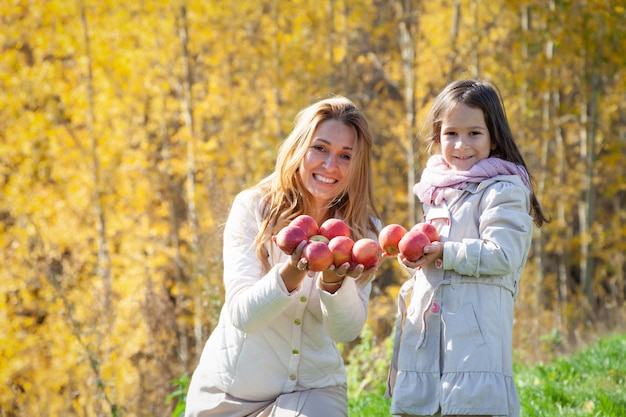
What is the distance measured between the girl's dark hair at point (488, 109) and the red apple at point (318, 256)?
678mm

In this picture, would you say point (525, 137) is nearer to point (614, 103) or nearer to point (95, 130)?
point (614, 103)

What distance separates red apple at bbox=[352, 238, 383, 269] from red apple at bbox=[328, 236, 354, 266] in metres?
0.02

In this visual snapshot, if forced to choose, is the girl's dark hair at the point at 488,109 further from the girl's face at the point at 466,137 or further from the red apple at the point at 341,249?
the red apple at the point at 341,249

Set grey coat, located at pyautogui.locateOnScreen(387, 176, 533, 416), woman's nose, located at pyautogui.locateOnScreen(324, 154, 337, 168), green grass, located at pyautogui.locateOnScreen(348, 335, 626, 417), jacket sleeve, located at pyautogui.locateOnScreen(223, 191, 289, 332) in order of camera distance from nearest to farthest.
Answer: grey coat, located at pyautogui.locateOnScreen(387, 176, 533, 416) < jacket sleeve, located at pyautogui.locateOnScreen(223, 191, 289, 332) < woman's nose, located at pyautogui.locateOnScreen(324, 154, 337, 168) < green grass, located at pyautogui.locateOnScreen(348, 335, 626, 417)

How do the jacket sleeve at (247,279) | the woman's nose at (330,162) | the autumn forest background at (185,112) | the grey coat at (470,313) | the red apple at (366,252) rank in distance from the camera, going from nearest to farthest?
the grey coat at (470,313) < the red apple at (366,252) < the jacket sleeve at (247,279) < the woman's nose at (330,162) < the autumn forest background at (185,112)

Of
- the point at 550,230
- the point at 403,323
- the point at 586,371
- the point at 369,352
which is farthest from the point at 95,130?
the point at 403,323

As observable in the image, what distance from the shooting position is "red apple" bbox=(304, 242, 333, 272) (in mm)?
2559

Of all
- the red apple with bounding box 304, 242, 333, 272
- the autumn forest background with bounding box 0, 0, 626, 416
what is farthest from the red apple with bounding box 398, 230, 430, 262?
the autumn forest background with bounding box 0, 0, 626, 416

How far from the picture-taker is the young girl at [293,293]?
9.17ft

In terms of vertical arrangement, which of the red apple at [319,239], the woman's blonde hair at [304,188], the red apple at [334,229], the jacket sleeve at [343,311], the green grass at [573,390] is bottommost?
the green grass at [573,390]

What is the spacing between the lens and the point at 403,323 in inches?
110

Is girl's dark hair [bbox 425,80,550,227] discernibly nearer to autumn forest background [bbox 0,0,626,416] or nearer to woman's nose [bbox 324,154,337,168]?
woman's nose [bbox 324,154,337,168]

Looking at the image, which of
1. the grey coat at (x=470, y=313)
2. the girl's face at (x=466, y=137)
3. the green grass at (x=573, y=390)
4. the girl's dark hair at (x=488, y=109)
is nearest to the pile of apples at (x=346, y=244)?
the grey coat at (x=470, y=313)

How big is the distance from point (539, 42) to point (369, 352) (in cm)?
744
